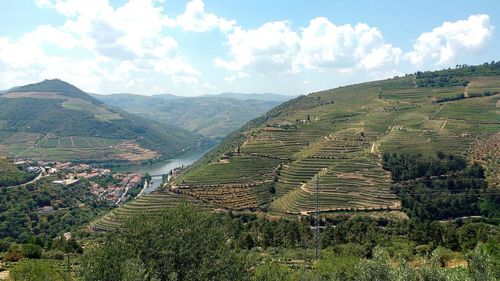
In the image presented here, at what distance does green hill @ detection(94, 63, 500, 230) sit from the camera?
85.3 m

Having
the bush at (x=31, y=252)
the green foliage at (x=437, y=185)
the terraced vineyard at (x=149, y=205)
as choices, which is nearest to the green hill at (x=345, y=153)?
the terraced vineyard at (x=149, y=205)

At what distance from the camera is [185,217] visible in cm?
3628

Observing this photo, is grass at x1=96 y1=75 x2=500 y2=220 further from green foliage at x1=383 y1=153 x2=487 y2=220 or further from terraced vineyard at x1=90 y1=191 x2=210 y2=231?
green foliage at x1=383 y1=153 x2=487 y2=220

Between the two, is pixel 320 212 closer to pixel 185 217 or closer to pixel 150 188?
pixel 185 217

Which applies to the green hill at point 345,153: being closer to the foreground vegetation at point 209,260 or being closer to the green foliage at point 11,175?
the foreground vegetation at point 209,260

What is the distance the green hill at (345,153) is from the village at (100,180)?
40.5 metres

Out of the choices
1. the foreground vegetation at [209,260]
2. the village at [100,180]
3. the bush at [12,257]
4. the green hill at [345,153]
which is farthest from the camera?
the village at [100,180]

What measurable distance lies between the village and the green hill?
4054cm

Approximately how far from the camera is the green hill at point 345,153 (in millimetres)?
85312

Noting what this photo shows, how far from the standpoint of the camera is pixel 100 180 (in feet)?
522

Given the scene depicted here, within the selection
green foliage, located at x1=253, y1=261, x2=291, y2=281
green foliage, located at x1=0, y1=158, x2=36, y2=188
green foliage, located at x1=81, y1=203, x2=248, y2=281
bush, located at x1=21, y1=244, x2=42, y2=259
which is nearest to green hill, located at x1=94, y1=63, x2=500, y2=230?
bush, located at x1=21, y1=244, x2=42, y2=259

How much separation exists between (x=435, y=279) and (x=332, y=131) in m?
108

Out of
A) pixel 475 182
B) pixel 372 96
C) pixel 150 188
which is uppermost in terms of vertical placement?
pixel 372 96

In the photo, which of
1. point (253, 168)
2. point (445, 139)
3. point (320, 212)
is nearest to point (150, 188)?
point (253, 168)
